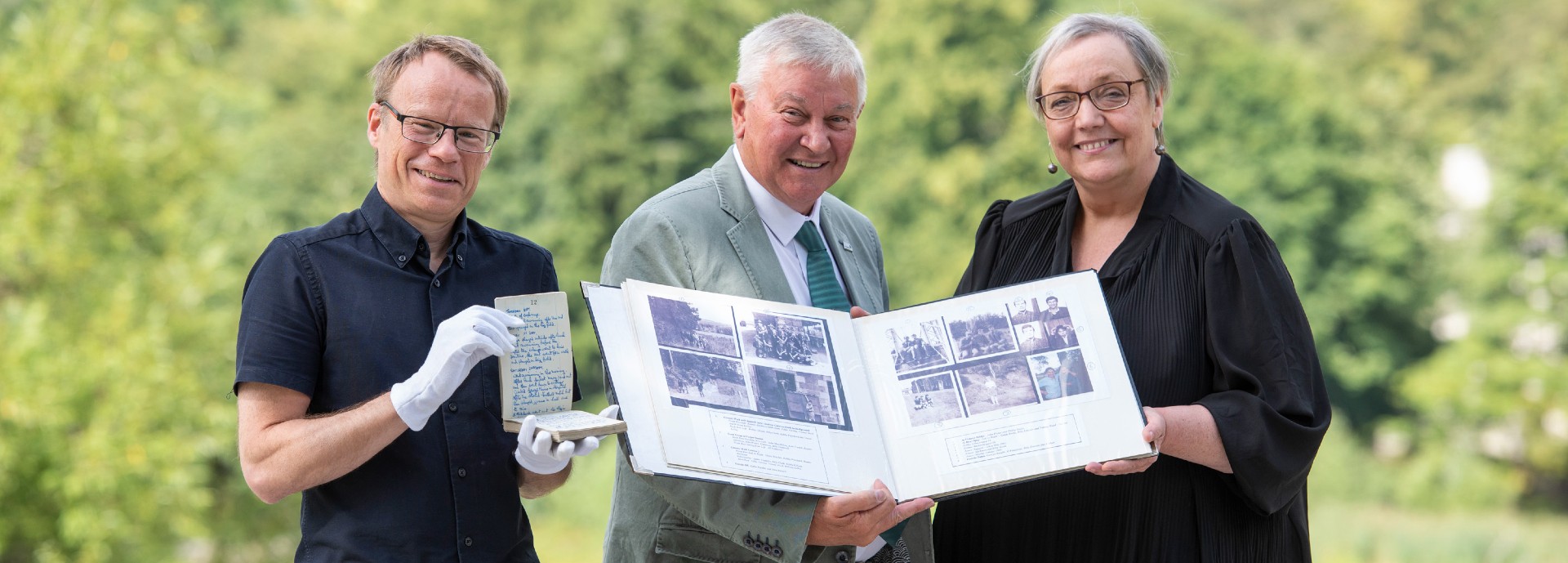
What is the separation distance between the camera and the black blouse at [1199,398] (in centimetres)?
297

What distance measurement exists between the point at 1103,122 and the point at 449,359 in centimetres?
167

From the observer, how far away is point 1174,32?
25.1 m

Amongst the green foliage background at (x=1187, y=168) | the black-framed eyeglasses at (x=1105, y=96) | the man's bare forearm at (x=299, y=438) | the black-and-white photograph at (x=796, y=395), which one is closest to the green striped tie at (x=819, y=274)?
the black-and-white photograph at (x=796, y=395)

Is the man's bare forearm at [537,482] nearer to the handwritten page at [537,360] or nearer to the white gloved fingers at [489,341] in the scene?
the handwritten page at [537,360]

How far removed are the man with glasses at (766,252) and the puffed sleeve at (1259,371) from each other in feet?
2.44

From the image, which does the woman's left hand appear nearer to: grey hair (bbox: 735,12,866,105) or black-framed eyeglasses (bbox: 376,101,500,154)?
grey hair (bbox: 735,12,866,105)

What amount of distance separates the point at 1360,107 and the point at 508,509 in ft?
89.0

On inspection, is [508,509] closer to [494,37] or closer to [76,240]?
[76,240]

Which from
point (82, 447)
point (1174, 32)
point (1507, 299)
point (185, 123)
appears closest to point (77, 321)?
point (82, 447)

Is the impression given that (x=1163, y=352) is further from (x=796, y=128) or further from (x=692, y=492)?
(x=692, y=492)

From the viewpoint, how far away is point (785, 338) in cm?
297

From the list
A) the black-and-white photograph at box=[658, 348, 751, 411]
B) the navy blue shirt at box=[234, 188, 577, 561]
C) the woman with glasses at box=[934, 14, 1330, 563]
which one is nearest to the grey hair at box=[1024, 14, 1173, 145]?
the woman with glasses at box=[934, 14, 1330, 563]

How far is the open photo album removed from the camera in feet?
9.04

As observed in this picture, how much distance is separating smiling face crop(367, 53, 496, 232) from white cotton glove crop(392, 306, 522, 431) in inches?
15.7
